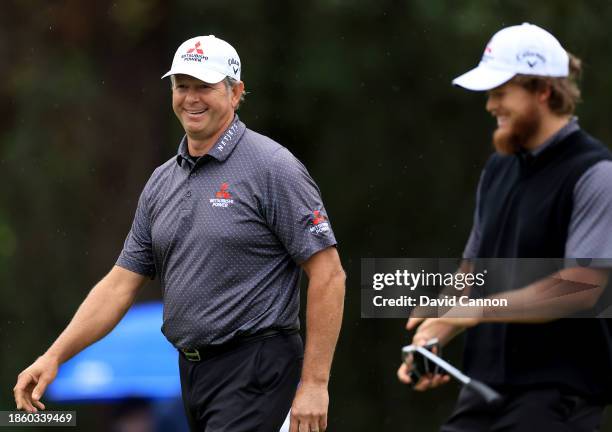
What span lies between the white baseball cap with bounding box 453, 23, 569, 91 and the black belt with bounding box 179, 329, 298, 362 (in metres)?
1.21

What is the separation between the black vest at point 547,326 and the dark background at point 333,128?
8213 millimetres

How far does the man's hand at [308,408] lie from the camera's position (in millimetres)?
5215

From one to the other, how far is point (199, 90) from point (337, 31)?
27.7 feet

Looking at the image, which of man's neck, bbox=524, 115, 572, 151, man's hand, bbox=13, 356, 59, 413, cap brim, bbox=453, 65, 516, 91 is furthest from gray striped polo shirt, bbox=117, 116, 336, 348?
man's neck, bbox=524, 115, 572, 151

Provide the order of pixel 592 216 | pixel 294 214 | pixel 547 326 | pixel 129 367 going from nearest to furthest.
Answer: pixel 592 216, pixel 547 326, pixel 294 214, pixel 129 367

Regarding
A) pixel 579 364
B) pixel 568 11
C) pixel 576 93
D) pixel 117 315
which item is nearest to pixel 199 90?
pixel 117 315

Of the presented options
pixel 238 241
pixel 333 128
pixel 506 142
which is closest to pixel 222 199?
pixel 238 241

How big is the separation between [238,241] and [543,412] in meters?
1.33

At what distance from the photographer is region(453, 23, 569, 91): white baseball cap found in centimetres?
490

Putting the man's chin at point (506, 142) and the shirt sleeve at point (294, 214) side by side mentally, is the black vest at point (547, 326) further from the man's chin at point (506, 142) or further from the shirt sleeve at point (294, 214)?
the shirt sleeve at point (294, 214)

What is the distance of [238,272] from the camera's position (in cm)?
536

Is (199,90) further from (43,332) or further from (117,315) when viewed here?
(43,332)

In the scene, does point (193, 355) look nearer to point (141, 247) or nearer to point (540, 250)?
point (141, 247)

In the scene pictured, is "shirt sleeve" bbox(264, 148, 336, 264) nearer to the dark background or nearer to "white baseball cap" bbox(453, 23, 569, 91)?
"white baseball cap" bbox(453, 23, 569, 91)
